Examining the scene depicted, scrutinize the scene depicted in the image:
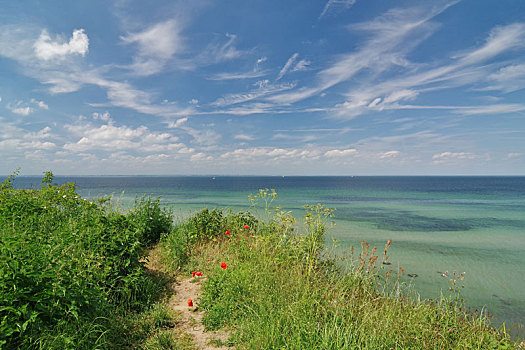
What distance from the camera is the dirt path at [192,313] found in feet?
11.9

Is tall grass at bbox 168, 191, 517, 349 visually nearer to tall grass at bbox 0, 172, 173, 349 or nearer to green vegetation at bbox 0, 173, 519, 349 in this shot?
green vegetation at bbox 0, 173, 519, 349

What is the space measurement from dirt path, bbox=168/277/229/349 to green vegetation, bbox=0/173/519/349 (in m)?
0.15

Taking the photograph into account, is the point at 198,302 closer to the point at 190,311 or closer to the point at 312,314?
the point at 190,311

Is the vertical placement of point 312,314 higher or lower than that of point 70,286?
lower

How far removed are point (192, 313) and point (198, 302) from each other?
14.2 inches

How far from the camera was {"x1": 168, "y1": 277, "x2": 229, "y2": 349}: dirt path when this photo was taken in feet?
11.9

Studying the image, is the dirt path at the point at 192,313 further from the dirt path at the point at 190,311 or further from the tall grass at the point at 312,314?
the tall grass at the point at 312,314

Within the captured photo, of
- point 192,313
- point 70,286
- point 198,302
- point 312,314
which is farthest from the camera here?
point 198,302

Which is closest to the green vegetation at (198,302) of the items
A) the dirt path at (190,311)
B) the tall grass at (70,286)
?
the tall grass at (70,286)

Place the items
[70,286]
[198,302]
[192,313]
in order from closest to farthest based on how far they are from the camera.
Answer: [70,286]
[192,313]
[198,302]

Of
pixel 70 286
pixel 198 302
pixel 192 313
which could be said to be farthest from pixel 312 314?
pixel 70 286

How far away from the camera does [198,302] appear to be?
15.6 ft

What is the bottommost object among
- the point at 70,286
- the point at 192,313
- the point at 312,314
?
the point at 192,313

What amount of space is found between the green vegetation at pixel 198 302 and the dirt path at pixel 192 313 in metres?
0.15
